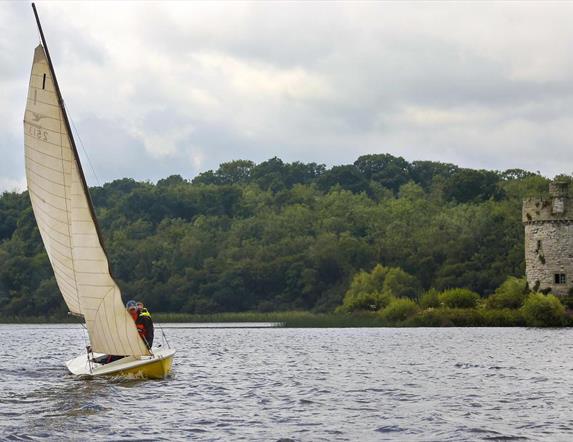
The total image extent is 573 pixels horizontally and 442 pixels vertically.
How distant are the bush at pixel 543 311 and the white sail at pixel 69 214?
38594mm

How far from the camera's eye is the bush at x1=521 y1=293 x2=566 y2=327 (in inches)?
2520

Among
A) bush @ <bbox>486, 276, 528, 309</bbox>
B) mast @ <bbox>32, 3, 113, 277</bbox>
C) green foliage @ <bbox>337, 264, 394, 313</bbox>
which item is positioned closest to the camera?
mast @ <bbox>32, 3, 113, 277</bbox>

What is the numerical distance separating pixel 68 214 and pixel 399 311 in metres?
42.9

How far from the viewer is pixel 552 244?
2773 inches

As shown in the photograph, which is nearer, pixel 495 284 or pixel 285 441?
pixel 285 441

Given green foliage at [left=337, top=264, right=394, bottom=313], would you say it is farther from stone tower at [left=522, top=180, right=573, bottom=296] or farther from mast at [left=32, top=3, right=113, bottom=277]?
mast at [left=32, top=3, right=113, bottom=277]

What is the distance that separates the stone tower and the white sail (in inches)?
1768

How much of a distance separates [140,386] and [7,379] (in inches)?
262

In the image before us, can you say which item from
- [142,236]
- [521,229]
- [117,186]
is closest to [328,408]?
[521,229]

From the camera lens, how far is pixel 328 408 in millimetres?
26016

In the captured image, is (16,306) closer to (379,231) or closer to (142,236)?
(142,236)

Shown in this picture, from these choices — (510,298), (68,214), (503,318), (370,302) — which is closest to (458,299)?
(510,298)

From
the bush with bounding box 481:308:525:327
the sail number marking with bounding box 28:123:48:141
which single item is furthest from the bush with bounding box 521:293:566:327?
the sail number marking with bounding box 28:123:48:141

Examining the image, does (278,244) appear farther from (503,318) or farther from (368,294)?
(503,318)
